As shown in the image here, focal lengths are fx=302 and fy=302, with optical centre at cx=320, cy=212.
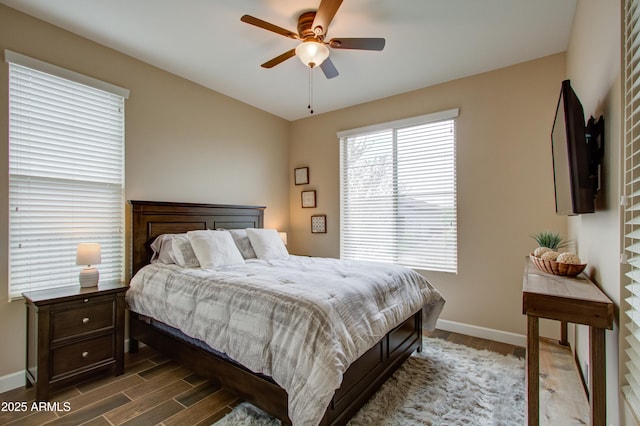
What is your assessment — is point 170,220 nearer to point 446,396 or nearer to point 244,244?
point 244,244

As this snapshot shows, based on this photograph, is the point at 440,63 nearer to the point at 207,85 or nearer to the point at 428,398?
the point at 207,85

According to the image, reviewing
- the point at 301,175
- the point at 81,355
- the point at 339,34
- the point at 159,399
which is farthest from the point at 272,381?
the point at 301,175

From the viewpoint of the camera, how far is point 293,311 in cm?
174

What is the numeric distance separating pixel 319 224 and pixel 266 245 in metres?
1.29

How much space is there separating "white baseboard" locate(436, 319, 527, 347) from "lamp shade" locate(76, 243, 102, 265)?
11.6 feet

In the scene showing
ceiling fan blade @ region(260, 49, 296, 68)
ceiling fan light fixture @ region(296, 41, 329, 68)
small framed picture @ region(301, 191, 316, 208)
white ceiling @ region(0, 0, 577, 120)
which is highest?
white ceiling @ region(0, 0, 577, 120)

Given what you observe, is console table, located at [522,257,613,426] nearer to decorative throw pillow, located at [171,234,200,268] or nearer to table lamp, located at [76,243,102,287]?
decorative throw pillow, located at [171,234,200,268]

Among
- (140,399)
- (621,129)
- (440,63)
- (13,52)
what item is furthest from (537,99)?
(13,52)

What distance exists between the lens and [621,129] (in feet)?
4.08

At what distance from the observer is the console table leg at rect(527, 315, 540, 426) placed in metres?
1.40

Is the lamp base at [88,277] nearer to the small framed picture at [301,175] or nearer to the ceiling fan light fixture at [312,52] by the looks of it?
the ceiling fan light fixture at [312,52]

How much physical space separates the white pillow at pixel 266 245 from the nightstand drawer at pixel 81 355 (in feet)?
4.98

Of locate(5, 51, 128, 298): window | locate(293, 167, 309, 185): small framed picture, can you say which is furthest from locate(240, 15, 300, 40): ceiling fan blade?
locate(293, 167, 309, 185): small framed picture

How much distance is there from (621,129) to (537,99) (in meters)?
2.17
